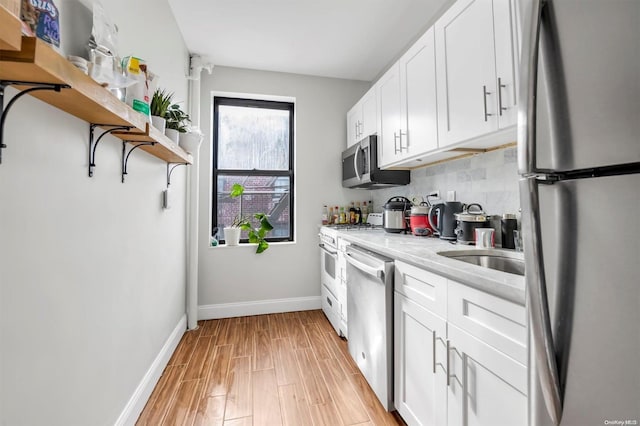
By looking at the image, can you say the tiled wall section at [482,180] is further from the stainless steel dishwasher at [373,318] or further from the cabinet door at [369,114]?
the stainless steel dishwasher at [373,318]

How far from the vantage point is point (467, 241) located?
1.61m

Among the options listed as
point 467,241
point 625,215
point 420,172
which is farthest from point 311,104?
point 625,215

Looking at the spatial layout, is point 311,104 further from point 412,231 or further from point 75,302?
point 75,302

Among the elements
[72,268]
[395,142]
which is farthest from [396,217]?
[72,268]

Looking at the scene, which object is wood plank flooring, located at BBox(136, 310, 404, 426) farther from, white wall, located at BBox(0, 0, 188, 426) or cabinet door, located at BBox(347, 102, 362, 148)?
cabinet door, located at BBox(347, 102, 362, 148)

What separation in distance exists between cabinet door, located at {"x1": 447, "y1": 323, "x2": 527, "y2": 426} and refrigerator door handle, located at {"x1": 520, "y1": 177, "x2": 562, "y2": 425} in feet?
0.68

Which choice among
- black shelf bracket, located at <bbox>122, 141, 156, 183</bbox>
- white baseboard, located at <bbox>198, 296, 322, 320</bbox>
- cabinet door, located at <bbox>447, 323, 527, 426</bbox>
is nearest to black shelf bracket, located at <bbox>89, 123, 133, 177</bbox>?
black shelf bracket, located at <bbox>122, 141, 156, 183</bbox>

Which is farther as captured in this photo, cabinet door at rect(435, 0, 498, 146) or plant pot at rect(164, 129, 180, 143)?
plant pot at rect(164, 129, 180, 143)

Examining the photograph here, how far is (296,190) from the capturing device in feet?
10.2

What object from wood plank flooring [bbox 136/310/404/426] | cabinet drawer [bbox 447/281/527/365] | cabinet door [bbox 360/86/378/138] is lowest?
wood plank flooring [bbox 136/310/404/426]

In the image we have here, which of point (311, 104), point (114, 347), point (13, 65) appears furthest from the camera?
point (311, 104)

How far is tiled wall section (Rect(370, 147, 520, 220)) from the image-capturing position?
60.4 inches

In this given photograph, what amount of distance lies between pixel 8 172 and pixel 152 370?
149 centimetres

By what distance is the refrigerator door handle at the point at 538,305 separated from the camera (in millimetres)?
589
